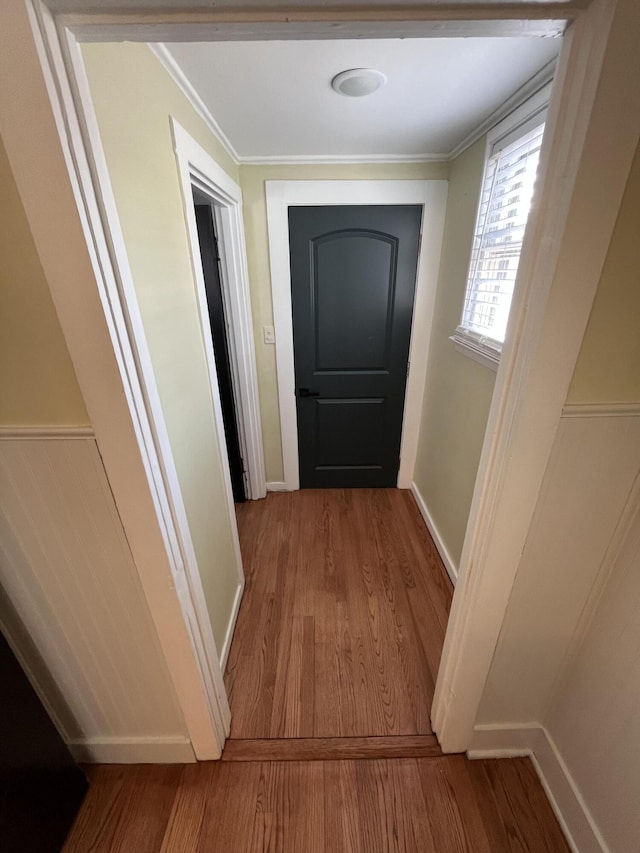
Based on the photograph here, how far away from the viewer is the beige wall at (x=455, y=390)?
65.7 inches

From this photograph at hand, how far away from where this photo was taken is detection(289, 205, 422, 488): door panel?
2086 millimetres

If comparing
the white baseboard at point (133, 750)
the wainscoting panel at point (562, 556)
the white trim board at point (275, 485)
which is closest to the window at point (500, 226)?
the wainscoting panel at point (562, 556)

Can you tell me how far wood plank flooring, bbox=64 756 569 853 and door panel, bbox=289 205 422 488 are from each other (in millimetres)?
1698

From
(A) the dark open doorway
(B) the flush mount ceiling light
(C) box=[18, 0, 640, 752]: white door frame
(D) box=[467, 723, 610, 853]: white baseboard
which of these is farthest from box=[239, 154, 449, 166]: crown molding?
(D) box=[467, 723, 610, 853]: white baseboard

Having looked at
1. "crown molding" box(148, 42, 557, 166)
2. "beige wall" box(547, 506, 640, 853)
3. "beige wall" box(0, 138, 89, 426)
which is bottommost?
"beige wall" box(547, 506, 640, 853)

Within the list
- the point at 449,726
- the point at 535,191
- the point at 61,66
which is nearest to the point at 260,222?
the point at 61,66

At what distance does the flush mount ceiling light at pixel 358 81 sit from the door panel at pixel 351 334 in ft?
2.64

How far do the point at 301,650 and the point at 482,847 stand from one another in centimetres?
82

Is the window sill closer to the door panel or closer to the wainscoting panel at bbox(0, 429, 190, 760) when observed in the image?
the door panel

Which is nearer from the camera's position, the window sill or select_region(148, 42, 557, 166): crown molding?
select_region(148, 42, 557, 166): crown molding

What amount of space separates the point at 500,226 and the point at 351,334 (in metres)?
1.01

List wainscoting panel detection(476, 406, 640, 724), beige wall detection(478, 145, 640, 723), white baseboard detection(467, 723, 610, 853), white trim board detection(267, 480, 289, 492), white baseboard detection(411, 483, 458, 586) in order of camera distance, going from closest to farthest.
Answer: beige wall detection(478, 145, 640, 723) < wainscoting panel detection(476, 406, 640, 724) < white baseboard detection(467, 723, 610, 853) < white baseboard detection(411, 483, 458, 586) < white trim board detection(267, 480, 289, 492)

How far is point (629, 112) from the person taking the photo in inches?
22.9

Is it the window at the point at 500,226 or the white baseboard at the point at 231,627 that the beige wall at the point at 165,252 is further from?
the window at the point at 500,226
